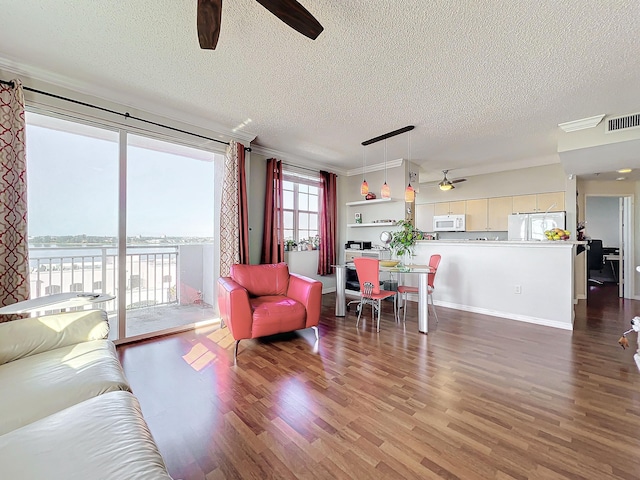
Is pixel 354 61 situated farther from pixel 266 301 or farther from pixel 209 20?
pixel 266 301

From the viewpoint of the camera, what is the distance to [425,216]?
6859 mm

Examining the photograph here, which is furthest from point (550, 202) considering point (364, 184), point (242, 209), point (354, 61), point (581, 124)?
point (242, 209)

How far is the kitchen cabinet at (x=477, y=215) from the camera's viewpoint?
19.4 ft

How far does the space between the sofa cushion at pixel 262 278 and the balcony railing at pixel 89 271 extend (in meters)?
1.27

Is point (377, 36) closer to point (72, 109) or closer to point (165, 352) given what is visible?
point (72, 109)

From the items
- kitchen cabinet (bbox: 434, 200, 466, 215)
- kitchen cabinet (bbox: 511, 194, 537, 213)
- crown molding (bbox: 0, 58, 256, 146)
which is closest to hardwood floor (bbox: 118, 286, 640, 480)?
crown molding (bbox: 0, 58, 256, 146)

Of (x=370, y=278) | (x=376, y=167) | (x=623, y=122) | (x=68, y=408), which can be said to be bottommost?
(x=68, y=408)

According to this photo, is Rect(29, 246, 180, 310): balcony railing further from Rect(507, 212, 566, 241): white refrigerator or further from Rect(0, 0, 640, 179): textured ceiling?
Rect(507, 212, 566, 241): white refrigerator

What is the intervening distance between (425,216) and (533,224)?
7.25ft

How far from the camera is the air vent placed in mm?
3089

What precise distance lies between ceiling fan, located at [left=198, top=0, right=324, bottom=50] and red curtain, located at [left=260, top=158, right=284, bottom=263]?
296cm

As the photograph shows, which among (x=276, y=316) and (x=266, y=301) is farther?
(x=266, y=301)

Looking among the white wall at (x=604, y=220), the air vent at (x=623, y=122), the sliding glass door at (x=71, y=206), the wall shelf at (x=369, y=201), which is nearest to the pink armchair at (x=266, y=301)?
the sliding glass door at (x=71, y=206)

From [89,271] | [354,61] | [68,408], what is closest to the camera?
Result: [68,408]
